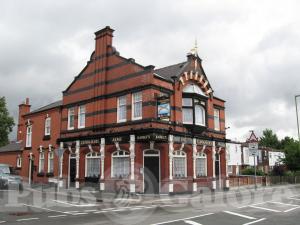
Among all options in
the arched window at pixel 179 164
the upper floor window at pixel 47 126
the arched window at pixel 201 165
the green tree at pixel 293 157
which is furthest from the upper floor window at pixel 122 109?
the green tree at pixel 293 157

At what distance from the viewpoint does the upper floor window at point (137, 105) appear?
85.8 feet

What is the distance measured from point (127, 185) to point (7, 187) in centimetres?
855

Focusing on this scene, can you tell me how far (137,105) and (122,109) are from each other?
1688 mm

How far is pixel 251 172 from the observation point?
43.4 metres

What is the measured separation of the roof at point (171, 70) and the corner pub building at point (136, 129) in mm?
82

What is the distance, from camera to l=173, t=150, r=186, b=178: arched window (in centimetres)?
2621

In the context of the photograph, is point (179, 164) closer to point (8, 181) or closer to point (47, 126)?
point (8, 181)

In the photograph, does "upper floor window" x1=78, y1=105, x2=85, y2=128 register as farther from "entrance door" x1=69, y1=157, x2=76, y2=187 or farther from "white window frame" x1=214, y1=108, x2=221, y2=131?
"white window frame" x1=214, y1=108, x2=221, y2=131

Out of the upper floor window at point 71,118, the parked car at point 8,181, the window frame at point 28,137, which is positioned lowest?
the parked car at point 8,181

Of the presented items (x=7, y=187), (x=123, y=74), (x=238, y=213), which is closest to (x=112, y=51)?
(x=123, y=74)

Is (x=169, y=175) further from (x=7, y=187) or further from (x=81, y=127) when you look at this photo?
(x=7, y=187)

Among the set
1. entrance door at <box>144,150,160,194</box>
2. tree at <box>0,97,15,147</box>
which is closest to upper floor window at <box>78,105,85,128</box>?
entrance door at <box>144,150,160,194</box>

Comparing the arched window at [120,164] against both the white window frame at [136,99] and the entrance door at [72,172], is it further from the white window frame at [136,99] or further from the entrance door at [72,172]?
the entrance door at [72,172]

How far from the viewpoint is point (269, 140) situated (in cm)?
9669
